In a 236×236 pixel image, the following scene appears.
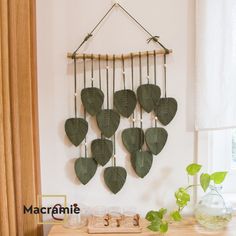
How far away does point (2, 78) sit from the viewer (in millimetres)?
1177

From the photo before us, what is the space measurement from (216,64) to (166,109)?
12.4 inches

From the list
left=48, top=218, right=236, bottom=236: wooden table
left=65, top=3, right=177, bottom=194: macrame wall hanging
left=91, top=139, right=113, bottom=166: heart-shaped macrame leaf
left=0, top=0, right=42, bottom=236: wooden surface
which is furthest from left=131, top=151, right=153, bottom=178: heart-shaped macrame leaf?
left=0, top=0, right=42, bottom=236: wooden surface

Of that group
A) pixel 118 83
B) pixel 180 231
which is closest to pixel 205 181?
pixel 180 231

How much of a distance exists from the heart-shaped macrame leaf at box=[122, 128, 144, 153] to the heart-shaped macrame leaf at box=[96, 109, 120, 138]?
0.21 ft

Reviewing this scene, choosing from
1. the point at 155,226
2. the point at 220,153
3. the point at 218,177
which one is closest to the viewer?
the point at 155,226

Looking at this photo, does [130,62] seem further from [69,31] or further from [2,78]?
[2,78]

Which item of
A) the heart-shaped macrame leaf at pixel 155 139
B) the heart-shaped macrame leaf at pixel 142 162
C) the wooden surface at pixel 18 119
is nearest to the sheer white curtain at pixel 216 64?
the heart-shaped macrame leaf at pixel 155 139

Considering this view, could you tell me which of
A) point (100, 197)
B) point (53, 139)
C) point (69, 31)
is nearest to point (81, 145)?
point (53, 139)

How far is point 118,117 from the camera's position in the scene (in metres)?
1.46

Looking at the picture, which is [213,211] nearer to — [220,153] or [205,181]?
[205,181]

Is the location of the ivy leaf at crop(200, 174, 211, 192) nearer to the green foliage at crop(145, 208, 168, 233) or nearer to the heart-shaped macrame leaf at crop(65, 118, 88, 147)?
the green foliage at crop(145, 208, 168, 233)

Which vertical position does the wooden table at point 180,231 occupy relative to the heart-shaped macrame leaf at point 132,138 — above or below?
below

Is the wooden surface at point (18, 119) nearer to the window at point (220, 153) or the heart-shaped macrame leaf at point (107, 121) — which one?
the heart-shaped macrame leaf at point (107, 121)

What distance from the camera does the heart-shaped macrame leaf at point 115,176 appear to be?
4.83 ft
